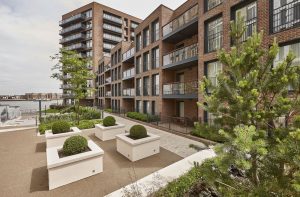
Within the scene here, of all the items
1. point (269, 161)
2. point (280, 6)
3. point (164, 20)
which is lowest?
point (269, 161)

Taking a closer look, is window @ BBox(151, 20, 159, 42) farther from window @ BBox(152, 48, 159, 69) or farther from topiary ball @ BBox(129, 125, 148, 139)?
topiary ball @ BBox(129, 125, 148, 139)

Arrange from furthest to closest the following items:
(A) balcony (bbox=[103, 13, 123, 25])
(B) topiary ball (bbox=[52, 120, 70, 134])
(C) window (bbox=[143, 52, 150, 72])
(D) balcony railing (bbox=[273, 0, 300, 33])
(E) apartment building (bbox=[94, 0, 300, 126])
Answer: (A) balcony (bbox=[103, 13, 123, 25]), (C) window (bbox=[143, 52, 150, 72]), (B) topiary ball (bbox=[52, 120, 70, 134]), (E) apartment building (bbox=[94, 0, 300, 126]), (D) balcony railing (bbox=[273, 0, 300, 33])

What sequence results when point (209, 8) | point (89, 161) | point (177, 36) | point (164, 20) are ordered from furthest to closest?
point (164, 20), point (177, 36), point (209, 8), point (89, 161)

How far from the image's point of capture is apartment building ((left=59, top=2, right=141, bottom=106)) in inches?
1875

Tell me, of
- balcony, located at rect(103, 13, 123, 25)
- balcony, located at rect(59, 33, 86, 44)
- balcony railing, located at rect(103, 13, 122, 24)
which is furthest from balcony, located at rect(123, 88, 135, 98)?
balcony, located at rect(59, 33, 86, 44)

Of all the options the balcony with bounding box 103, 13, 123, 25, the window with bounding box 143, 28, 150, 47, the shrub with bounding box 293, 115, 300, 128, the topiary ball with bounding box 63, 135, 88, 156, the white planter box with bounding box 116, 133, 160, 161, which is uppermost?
the balcony with bounding box 103, 13, 123, 25

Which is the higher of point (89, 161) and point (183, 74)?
point (183, 74)

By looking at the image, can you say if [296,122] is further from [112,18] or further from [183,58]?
[112,18]

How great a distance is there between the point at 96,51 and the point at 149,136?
44.1 meters

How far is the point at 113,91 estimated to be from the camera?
34250 mm

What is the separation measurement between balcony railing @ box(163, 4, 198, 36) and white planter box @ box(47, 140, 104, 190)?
13576 millimetres

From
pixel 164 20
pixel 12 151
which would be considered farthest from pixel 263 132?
pixel 164 20

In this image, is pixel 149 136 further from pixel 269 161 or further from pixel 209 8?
pixel 209 8

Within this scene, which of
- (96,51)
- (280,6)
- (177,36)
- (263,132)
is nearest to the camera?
(263,132)
